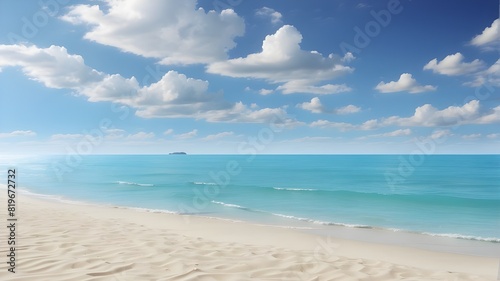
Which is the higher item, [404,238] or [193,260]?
[193,260]

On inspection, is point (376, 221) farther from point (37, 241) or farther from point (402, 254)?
point (37, 241)

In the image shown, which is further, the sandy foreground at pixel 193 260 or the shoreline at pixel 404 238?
the shoreline at pixel 404 238

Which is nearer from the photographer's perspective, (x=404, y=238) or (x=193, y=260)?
(x=193, y=260)

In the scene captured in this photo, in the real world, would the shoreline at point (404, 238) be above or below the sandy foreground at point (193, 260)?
below

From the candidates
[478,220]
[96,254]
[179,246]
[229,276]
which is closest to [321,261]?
[229,276]

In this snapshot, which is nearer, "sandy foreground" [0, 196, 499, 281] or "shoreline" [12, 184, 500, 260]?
"sandy foreground" [0, 196, 499, 281]

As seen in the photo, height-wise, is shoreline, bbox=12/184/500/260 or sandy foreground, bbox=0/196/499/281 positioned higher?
sandy foreground, bbox=0/196/499/281

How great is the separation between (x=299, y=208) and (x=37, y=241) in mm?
16864

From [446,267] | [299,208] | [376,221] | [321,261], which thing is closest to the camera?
[321,261]

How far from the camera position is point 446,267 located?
8.70 meters

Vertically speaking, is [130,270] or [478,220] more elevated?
[130,270]

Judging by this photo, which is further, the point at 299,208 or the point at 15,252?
the point at 299,208

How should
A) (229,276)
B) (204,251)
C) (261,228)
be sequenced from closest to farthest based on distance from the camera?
1. (229,276)
2. (204,251)
3. (261,228)

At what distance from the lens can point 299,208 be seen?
875 inches
